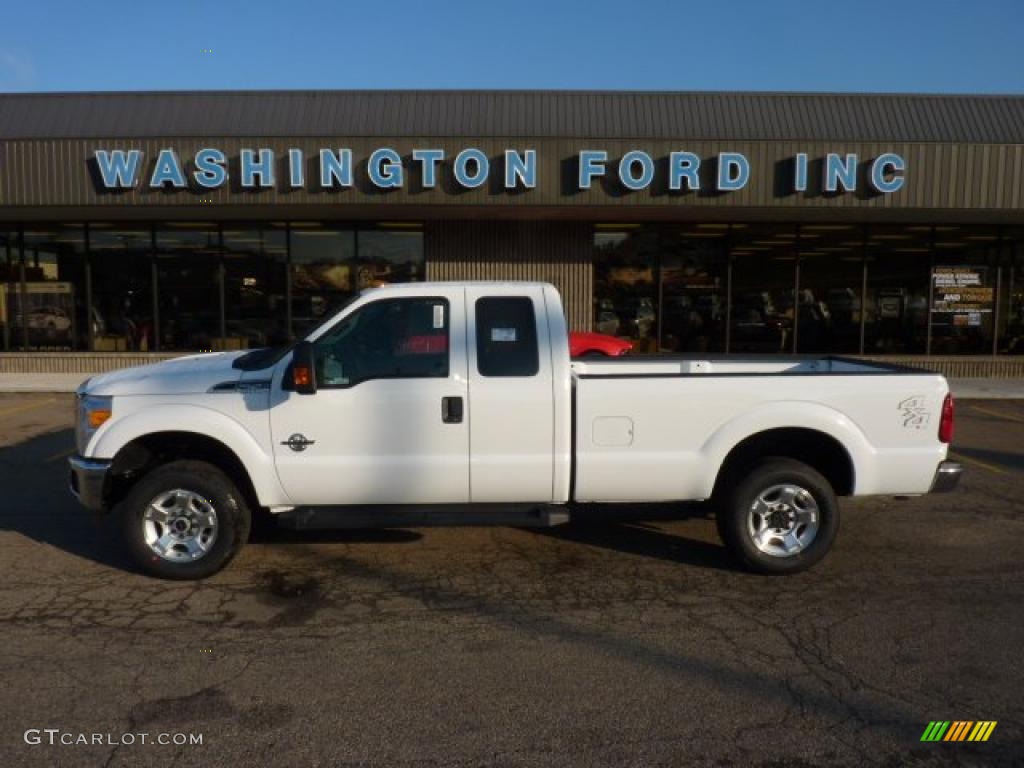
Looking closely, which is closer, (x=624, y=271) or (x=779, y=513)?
(x=779, y=513)

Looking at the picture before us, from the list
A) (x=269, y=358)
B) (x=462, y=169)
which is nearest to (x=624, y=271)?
(x=462, y=169)

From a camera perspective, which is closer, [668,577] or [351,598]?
[351,598]

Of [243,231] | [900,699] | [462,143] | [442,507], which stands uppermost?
[462,143]

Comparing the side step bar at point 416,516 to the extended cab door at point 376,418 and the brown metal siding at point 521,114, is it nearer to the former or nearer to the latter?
the extended cab door at point 376,418

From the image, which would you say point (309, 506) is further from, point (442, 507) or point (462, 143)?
point (462, 143)

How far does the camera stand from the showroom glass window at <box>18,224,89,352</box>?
17.1m

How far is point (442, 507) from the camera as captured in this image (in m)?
5.36

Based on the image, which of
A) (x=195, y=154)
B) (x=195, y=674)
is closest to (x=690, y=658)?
(x=195, y=674)

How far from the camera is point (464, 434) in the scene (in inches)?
207

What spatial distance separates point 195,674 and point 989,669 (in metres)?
3.84

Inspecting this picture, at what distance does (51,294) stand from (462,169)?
9.42 m

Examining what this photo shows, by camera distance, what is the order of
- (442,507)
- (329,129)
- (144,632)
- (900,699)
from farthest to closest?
(329,129)
(442,507)
(144,632)
(900,699)

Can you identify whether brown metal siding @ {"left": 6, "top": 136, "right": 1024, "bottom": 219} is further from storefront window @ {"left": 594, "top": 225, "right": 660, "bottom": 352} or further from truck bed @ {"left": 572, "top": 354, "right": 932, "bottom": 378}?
truck bed @ {"left": 572, "top": 354, "right": 932, "bottom": 378}

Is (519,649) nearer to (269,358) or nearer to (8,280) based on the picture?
(269,358)
